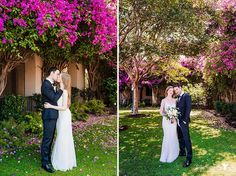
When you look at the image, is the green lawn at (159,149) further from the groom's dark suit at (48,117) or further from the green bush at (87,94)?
the green bush at (87,94)

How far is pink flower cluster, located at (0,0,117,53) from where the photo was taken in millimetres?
2988

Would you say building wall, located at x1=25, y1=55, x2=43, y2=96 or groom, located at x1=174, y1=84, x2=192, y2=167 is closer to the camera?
groom, located at x1=174, y1=84, x2=192, y2=167

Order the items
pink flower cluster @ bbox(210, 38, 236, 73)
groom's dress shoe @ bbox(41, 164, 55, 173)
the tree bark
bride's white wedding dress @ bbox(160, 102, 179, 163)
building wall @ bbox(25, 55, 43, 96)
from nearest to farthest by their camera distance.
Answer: groom's dress shoe @ bbox(41, 164, 55, 173) < bride's white wedding dress @ bbox(160, 102, 179, 163) < pink flower cluster @ bbox(210, 38, 236, 73) < the tree bark < building wall @ bbox(25, 55, 43, 96)

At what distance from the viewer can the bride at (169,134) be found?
124 inches

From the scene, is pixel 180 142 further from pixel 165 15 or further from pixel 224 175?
pixel 165 15

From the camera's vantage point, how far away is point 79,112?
15.0ft

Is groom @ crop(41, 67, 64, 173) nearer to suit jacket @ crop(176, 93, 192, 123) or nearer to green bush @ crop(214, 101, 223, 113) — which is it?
suit jacket @ crop(176, 93, 192, 123)

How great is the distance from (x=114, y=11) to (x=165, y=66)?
38.0 inches

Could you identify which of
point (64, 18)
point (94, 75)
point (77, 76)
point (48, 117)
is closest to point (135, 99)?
point (48, 117)

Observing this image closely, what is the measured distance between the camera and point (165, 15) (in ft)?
11.3

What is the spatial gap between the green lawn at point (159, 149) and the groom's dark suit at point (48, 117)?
835 mm

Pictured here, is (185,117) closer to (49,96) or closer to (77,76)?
(49,96)

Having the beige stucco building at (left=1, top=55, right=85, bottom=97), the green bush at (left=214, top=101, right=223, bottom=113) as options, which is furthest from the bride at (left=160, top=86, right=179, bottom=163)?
the beige stucco building at (left=1, top=55, right=85, bottom=97)

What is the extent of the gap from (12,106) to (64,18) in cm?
154
